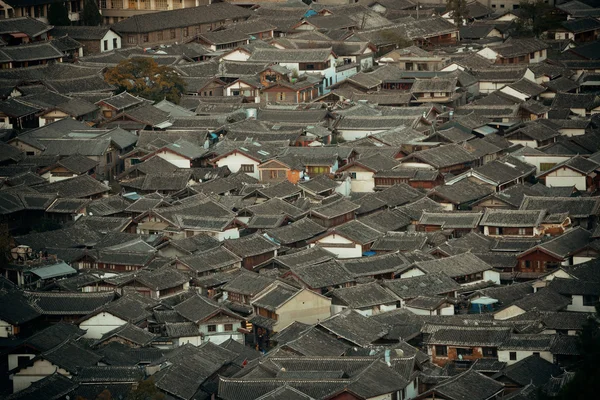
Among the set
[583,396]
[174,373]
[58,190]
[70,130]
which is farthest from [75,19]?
[583,396]

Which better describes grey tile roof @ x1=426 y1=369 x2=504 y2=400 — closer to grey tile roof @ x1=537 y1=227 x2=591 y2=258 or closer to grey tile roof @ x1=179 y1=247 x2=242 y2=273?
grey tile roof @ x1=537 y1=227 x2=591 y2=258

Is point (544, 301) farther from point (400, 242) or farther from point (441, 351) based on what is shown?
point (400, 242)

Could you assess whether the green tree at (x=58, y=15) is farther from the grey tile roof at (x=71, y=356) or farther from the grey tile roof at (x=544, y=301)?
the grey tile roof at (x=544, y=301)

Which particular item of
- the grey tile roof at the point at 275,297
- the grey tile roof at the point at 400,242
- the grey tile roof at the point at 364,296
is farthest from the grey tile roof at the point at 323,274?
the grey tile roof at the point at 400,242

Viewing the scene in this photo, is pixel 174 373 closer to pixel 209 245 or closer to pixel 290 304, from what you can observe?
pixel 290 304

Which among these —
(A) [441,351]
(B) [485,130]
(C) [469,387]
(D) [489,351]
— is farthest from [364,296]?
(B) [485,130]

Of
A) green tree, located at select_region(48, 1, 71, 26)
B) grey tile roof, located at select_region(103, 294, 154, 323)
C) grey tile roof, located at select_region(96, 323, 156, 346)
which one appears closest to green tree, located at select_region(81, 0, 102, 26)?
green tree, located at select_region(48, 1, 71, 26)

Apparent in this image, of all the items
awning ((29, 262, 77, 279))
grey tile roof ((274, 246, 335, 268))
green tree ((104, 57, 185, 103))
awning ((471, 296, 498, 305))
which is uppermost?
green tree ((104, 57, 185, 103))
